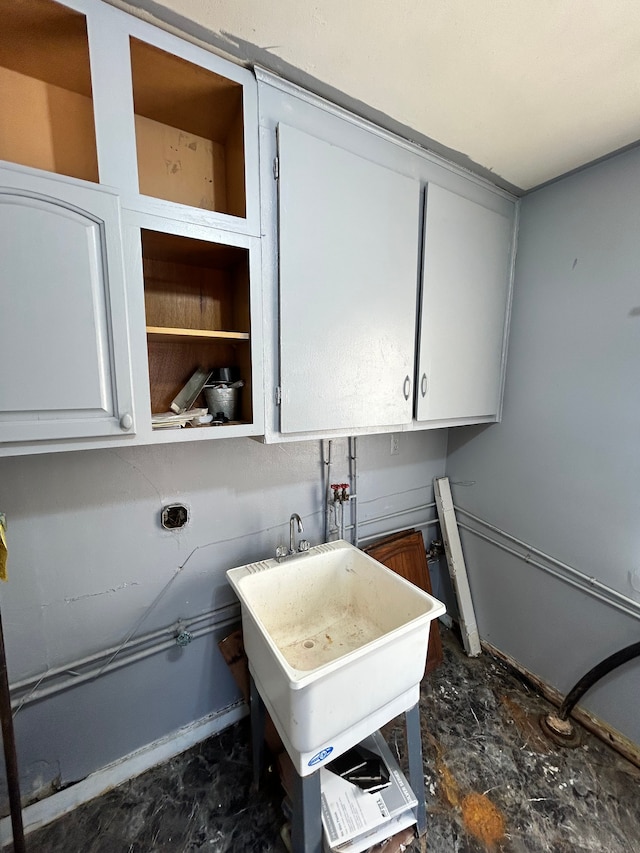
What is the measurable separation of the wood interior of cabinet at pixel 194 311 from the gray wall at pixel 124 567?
0.28 metres

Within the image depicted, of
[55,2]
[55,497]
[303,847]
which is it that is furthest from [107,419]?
[303,847]

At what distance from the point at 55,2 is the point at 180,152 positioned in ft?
1.25

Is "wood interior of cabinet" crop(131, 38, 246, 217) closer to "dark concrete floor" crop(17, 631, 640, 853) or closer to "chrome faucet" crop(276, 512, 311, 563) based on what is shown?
"chrome faucet" crop(276, 512, 311, 563)

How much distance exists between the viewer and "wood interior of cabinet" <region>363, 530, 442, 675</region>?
1676mm

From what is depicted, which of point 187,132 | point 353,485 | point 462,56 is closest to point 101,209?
point 187,132

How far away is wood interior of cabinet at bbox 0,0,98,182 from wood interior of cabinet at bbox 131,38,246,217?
129 millimetres

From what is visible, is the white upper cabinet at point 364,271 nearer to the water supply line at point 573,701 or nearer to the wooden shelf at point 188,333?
the wooden shelf at point 188,333

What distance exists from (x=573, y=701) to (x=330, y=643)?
3.72ft

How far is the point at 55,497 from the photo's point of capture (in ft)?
A: 3.35

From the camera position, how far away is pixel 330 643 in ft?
4.04

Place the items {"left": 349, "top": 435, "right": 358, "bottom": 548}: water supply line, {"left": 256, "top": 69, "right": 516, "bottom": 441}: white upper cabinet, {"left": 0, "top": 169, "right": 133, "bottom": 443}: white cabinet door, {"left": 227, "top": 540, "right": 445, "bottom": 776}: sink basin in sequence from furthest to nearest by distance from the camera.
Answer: {"left": 349, "top": 435, "right": 358, "bottom": 548}: water supply line → {"left": 256, "top": 69, "right": 516, "bottom": 441}: white upper cabinet → {"left": 227, "top": 540, "right": 445, "bottom": 776}: sink basin → {"left": 0, "top": 169, "right": 133, "bottom": 443}: white cabinet door

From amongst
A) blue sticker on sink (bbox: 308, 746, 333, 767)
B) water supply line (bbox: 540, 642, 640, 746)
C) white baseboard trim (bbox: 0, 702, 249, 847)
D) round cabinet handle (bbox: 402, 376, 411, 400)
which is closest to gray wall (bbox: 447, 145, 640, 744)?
water supply line (bbox: 540, 642, 640, 746)

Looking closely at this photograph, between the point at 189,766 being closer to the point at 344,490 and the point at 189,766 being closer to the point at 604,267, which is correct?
the point at 344,490

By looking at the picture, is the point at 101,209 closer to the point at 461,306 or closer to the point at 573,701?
the point at 461,306
